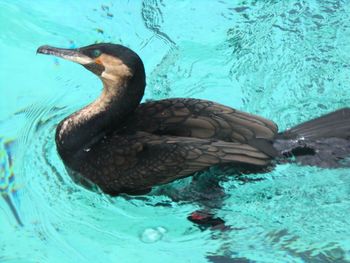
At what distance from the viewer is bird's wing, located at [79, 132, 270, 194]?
365cm

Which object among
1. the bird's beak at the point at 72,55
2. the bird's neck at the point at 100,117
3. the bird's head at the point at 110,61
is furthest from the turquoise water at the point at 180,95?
the bird's beak at the point at 72,55

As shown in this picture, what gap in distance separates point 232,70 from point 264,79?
0.96 ft

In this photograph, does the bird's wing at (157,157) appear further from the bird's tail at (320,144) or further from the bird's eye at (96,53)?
the bird's eye at (96,53)

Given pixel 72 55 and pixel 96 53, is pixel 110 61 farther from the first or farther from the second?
pixel 72 55

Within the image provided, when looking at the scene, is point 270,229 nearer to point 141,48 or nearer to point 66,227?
point 66,227

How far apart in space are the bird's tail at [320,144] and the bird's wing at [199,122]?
0.33 feet

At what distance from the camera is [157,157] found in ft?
12.1

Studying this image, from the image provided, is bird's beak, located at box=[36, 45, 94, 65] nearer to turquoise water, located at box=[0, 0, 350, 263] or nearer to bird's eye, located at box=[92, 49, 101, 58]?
bird's eye, located at box=[92, 49, 101, 58]

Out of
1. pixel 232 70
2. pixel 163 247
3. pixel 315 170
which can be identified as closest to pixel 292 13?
pixel 232 70

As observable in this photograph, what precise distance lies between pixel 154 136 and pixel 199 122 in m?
0.26

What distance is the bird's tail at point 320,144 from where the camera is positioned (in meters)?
3.88

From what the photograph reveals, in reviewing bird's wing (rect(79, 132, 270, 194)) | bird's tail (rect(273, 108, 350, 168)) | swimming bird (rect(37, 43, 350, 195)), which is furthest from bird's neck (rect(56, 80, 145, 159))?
bird's tail (rect(273, 108, 350, 168))

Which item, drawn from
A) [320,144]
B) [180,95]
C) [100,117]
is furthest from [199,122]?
[180,95]

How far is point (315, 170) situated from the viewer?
406 centimetres
